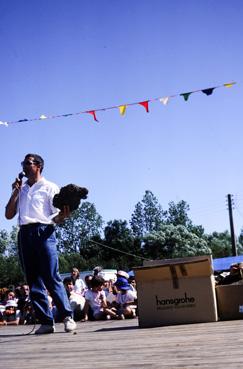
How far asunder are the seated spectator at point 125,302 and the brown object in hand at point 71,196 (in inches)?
151

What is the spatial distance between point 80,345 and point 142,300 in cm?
158

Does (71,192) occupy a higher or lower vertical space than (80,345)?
higher

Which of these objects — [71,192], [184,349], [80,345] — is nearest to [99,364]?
[184,349]

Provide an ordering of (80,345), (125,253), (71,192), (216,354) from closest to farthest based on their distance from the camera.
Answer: (216,354)
(80,345)
(71,192)
(125,253)

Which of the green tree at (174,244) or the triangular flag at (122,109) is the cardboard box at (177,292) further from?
the green tree at (174,244)

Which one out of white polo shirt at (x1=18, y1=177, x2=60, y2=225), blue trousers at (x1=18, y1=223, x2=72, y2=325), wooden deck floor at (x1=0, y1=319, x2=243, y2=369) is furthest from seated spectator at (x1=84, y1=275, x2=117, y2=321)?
wooden deck floor at (x1=0, y1=319, x2=243, y2=369)

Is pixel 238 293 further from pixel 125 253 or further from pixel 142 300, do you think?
pixel 125 253

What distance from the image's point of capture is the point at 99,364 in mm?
2148

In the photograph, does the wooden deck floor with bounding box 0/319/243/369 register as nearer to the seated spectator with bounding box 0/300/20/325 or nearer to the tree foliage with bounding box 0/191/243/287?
the seated spectator with bounding box 0/300/20/325

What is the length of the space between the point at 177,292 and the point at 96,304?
158 inches

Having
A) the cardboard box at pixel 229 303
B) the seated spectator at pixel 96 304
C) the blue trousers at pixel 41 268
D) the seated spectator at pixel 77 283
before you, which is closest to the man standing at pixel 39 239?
the blue trousers at pixel 41 268

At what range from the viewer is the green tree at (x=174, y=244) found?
52.2 meters

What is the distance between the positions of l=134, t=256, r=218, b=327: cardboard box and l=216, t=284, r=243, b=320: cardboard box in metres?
0.14

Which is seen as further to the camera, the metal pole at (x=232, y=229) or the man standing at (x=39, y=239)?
the metal pole at (x=232, y=229)
